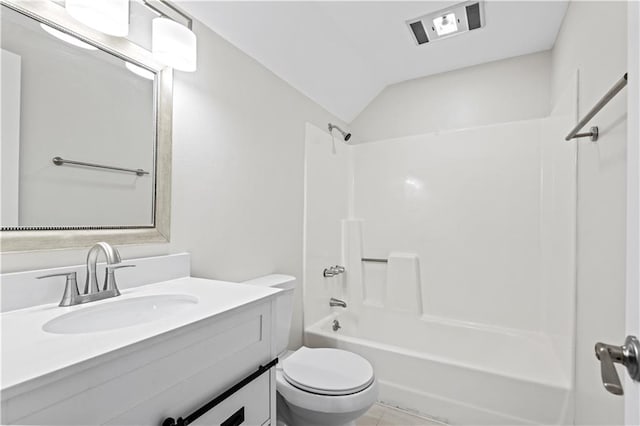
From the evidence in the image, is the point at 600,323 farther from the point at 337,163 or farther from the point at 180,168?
the point at 337,163

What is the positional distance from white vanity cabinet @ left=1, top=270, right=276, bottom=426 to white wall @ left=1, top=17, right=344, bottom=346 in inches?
17.9

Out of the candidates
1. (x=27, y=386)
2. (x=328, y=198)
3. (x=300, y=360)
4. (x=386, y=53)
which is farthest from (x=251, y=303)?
(x=386, y=53)

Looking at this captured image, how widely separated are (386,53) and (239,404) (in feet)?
7.77

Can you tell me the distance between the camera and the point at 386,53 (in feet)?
7.53

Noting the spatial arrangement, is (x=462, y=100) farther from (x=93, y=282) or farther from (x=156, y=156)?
(x=93, y=282)

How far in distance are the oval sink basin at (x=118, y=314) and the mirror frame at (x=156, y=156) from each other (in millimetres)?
239

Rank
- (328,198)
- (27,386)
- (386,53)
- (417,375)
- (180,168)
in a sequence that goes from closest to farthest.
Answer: (27,386) < (180,168) < (417,375) < (386,53) < (328,198)

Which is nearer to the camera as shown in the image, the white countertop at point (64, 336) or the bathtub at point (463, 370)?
the white countertop at point (64, 336)

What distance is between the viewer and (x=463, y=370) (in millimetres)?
1780

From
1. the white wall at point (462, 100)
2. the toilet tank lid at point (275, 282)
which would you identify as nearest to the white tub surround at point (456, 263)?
the white wall at point (462, 100)

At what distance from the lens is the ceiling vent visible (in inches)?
72.1

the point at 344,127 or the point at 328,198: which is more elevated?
the point at 344,127

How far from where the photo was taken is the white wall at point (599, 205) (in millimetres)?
1008

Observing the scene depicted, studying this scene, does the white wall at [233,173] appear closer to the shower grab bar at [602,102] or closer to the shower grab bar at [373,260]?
the shower grab bar at [373,260]
